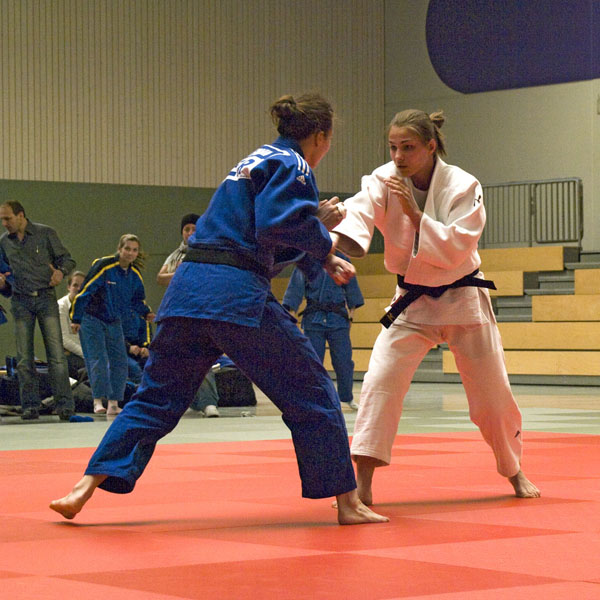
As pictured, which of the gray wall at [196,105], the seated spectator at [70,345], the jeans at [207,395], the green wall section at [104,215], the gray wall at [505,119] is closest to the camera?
the jeans at [207,395]

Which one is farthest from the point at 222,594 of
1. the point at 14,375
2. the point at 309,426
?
the point at 14,375

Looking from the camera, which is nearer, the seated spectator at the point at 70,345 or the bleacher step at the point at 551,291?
the seated spectator at the point at 70,345

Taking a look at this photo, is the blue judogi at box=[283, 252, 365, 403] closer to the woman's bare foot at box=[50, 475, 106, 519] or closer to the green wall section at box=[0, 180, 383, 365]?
the woman's bare foot at box=[50, 475, 106, 519]

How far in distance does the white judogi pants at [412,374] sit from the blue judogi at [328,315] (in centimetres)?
552

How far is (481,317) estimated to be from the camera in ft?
15.1

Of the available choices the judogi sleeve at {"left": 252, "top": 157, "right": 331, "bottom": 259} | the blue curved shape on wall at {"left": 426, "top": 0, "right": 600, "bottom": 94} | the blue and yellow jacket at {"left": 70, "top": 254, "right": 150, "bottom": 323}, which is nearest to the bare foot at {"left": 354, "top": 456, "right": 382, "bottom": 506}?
the judogi sleeve at {"left": 252, "top": 157, "right": 331, "bottom": 259}

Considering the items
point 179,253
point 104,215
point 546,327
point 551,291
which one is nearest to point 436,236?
point 179,253

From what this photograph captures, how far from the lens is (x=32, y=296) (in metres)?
9.23

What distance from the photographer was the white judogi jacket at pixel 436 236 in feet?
14.4

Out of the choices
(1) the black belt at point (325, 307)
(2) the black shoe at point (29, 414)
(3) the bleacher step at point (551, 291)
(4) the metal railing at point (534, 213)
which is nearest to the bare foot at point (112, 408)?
(2) the black shoe at point (29, 414)

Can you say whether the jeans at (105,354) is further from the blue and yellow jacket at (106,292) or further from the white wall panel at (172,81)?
the white wall panel at (172,81)

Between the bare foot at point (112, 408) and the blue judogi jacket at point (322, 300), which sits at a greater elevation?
the blue judogi jacket at point (322, 300)

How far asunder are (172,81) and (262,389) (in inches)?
588

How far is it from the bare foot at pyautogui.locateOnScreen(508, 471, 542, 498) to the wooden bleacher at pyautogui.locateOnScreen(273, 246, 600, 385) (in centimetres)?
1116
